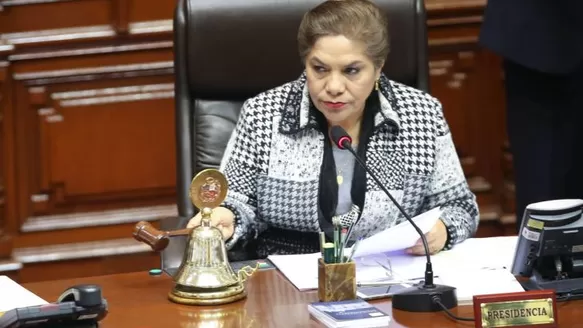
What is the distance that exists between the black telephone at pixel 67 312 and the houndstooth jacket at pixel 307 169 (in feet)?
2.52

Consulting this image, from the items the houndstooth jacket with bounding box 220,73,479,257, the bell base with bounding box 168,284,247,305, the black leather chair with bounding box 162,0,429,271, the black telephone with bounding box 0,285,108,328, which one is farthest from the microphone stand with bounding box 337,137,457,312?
the black leather chair with bounding box 162,0,429,271

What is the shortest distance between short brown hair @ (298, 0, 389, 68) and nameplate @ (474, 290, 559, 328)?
0.83 meters

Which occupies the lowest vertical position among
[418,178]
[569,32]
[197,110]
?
[418,178]

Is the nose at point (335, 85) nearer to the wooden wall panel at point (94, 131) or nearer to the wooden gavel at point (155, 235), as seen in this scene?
Result: the wooden gavel at point (155, 235)

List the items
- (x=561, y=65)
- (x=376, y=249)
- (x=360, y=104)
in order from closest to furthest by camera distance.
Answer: (x=376, y=249) → (x=360, y=104) → (x=561, y=65)

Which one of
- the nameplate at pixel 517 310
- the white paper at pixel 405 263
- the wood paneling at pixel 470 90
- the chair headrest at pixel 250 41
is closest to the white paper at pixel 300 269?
the white paper at pixel 405 263

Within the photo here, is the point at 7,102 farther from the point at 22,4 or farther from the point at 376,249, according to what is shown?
the point at 376,249

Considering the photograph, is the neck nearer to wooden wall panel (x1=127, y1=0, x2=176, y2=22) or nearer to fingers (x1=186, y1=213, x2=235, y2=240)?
fingers (x1=186, y1=213, x2=235, y2=240)

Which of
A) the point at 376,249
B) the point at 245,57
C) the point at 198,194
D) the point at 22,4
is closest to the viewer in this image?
the point at 198,194

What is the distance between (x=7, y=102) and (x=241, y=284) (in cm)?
192

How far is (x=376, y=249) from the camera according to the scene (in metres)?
2.00

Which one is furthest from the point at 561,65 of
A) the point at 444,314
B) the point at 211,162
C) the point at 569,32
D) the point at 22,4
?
the point at 22,4

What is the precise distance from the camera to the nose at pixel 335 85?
2287mm

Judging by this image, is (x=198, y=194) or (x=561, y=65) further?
(x=561, y=65)
